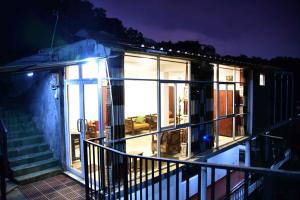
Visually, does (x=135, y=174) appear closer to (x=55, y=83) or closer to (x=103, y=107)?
→ (x=103, y=107)

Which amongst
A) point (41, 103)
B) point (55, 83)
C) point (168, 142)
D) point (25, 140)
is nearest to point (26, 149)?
point (25, 140)

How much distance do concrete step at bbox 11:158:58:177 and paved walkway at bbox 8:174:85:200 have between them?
43 cm

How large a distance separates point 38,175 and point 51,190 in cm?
84

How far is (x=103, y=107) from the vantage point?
5.30 m

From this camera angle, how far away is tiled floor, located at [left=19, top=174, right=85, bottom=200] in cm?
494

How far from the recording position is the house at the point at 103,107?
5.03m

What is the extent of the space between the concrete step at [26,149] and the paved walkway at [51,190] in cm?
112

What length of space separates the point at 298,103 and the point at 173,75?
44.9 feet

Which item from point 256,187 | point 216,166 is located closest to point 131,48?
point 216,166

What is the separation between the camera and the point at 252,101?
10531 mm

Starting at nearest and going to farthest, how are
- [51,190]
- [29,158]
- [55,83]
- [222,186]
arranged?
[51,190], [29,158], [55,83], [222,186]

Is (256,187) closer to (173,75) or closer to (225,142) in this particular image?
(225,142)

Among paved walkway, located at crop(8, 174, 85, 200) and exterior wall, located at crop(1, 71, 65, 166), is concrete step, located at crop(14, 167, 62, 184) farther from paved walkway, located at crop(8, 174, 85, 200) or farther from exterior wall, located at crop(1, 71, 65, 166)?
exterior wall, located at crop(1, 71, 65, 166)

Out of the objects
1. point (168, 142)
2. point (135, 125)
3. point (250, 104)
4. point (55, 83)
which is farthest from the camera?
point (250, 104)
